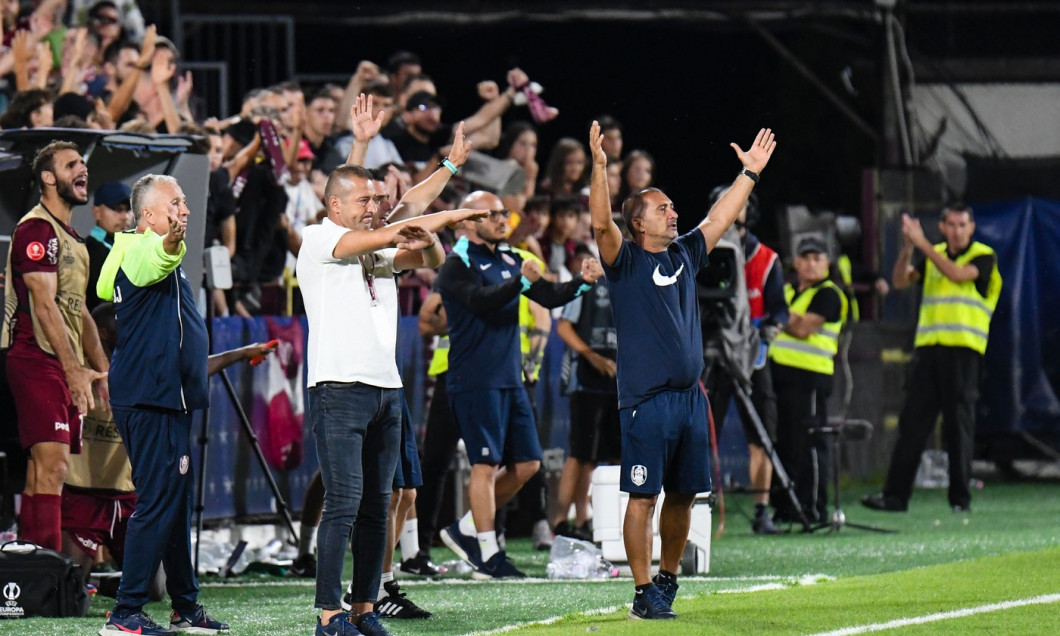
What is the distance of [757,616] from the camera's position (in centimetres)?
858

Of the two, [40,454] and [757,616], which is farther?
[40,454]

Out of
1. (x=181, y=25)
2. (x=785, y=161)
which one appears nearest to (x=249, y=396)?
(x=181, y=25)

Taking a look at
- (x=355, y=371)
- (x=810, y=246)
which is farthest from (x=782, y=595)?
(x=810, y=246)

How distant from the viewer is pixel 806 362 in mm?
14266

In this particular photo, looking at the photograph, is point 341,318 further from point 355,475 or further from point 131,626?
point 131,626

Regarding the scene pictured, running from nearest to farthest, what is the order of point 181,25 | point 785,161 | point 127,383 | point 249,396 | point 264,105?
1. point 127,383
2. point 249,396
3. point 264,105
4. point 181,25
5. point 785,161

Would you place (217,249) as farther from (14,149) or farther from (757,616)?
(757,616)

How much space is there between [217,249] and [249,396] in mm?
1975

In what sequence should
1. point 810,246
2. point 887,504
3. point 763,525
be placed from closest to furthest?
point 763,525 → point 810,246 → point 887,504

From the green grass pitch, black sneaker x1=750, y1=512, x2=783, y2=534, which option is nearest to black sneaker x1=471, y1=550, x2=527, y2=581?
the green grass pitch

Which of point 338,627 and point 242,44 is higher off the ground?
point 242,44

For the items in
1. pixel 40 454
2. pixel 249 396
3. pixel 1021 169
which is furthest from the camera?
pixel 1021 169

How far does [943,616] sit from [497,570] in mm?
3084

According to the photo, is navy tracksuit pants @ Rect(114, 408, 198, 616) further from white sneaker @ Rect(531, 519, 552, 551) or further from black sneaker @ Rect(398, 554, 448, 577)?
white sneaker @ Rect(531, 519, 552, 551)
